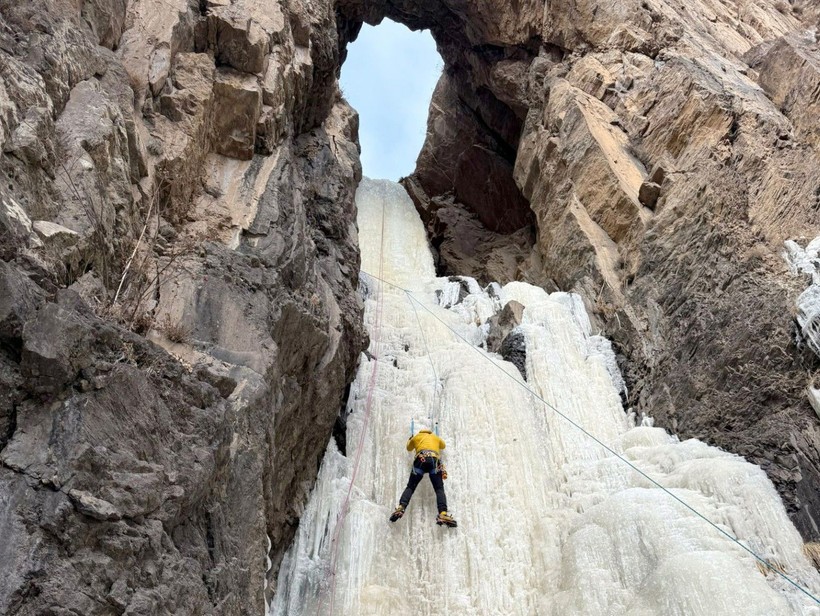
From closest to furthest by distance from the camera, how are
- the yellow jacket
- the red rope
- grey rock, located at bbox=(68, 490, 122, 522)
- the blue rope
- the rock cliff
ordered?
grey rock, located at bbox=(68, 490, 122, 522), the rock cliff, the blue rope, the red rope, the yellow jacket

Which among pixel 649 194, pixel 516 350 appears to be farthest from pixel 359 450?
pixel 649 194

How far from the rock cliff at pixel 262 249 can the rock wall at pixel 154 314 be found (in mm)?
20

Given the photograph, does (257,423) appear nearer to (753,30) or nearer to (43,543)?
(43,543)

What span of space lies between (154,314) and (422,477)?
144 inches

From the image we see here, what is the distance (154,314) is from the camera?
5.02m

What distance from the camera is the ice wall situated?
608 centimetres

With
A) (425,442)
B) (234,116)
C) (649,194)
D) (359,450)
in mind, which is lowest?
(425,442)

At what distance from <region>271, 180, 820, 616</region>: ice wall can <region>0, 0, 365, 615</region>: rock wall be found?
0.69m

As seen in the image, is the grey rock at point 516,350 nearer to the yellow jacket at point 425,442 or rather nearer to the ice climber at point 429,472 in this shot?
the yellow jacket at point 425,442

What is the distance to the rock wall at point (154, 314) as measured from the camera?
10.5ft

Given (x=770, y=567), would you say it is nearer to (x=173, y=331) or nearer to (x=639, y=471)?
(x=639, y=471)

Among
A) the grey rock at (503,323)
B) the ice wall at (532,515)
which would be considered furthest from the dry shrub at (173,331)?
the grey rock at (503,323)

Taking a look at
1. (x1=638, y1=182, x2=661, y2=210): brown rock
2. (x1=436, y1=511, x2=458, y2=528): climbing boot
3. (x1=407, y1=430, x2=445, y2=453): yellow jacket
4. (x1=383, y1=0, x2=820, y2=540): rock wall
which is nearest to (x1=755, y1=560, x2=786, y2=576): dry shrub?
(x1=383, y1=0, x2=820, y2=540): rock wall

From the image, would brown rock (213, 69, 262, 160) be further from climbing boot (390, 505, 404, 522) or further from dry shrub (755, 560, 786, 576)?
dry shrub (755, 560, 786, 576)
